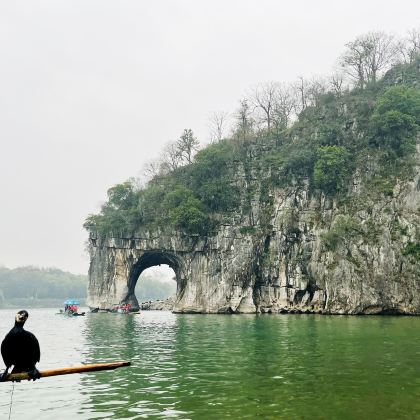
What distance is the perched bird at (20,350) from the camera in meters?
8.92

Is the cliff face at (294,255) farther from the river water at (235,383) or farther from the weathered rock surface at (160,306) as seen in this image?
the river water at (235,383)

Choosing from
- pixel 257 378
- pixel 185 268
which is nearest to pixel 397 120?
pixel 185 268

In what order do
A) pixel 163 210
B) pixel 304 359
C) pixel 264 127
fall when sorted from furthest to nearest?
pixel 264 127 → pixel 163 210 → pixel 304 359

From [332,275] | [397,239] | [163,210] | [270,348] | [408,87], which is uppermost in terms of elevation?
[408,87]

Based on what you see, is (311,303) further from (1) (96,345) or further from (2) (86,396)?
(2) (86,396)

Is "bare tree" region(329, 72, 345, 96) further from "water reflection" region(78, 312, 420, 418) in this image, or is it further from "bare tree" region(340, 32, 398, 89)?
"water reflection" region(78, 312, 420, 418)

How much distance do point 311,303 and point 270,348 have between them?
33603mm

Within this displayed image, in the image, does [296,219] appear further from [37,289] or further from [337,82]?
[37,289]

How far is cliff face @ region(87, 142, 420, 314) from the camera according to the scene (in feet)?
162

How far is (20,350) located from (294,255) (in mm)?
49981

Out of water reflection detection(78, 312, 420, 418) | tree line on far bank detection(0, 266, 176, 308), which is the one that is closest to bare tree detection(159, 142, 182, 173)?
water reflection detection(78, 312, 420, 418)

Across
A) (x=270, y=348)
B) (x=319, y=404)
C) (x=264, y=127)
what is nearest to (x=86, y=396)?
(x=319, y=404)

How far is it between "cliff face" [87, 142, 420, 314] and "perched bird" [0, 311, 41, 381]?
4572 centimetres

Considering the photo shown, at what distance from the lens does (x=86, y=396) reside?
42.3ft
